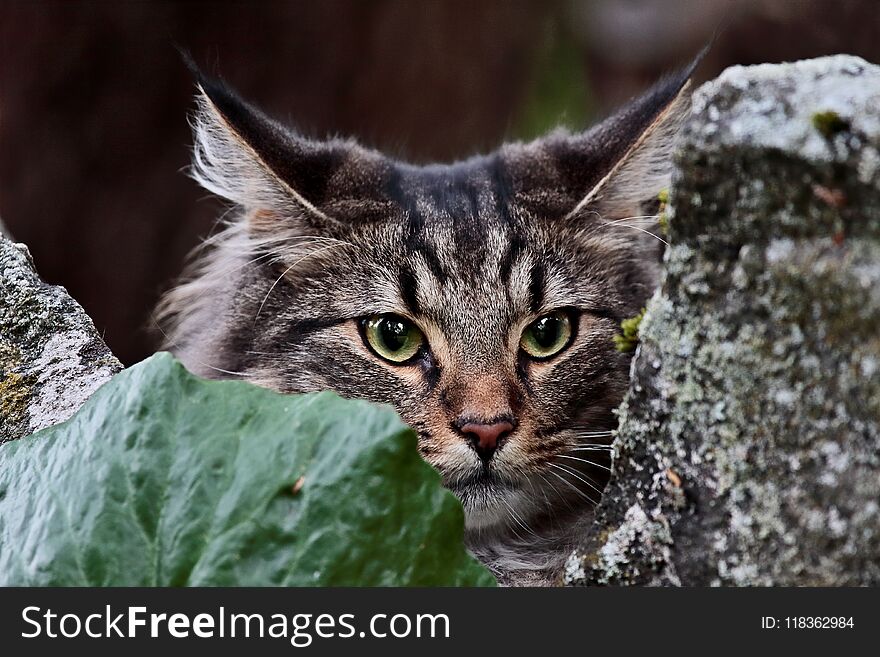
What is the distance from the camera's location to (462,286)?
108 inches

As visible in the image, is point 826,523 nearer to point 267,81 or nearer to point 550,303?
point 550,303

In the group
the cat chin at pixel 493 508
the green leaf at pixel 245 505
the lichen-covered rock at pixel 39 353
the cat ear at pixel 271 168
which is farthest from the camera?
the cat ear at pixel 271 168

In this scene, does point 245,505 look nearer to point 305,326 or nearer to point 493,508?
point 493,508

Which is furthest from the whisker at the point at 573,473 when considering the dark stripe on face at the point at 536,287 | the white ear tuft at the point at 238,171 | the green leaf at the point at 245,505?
the white ear tuft at the point at 238,171

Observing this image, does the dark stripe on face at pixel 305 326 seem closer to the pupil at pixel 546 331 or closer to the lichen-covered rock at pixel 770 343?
the pupil at pixel 546 331

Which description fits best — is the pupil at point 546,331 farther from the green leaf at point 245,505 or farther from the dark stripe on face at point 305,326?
the green leaf at point 245,505

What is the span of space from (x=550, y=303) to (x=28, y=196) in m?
4.39

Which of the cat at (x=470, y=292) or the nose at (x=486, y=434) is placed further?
the cat at (x=470, y=292)

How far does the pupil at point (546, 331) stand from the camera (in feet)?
9.32

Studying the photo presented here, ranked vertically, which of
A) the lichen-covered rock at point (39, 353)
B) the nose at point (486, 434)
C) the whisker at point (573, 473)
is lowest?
the whisker at point (573, 473)

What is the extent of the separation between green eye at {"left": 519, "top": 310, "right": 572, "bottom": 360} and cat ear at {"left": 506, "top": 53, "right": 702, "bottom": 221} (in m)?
0.34

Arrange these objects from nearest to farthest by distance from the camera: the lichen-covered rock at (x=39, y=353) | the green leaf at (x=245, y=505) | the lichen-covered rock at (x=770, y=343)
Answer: the lichen-covered rock at (x=770, y=343) < the green leaf at (x=245, y=505) < the lichen-covered rock at (x=39, y=353)

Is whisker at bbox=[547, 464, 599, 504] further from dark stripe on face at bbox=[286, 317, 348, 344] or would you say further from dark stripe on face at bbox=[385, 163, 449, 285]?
dark stripe on face at bbox=[286, 317, 348, 344]

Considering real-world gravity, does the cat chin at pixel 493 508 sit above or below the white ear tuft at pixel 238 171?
below
